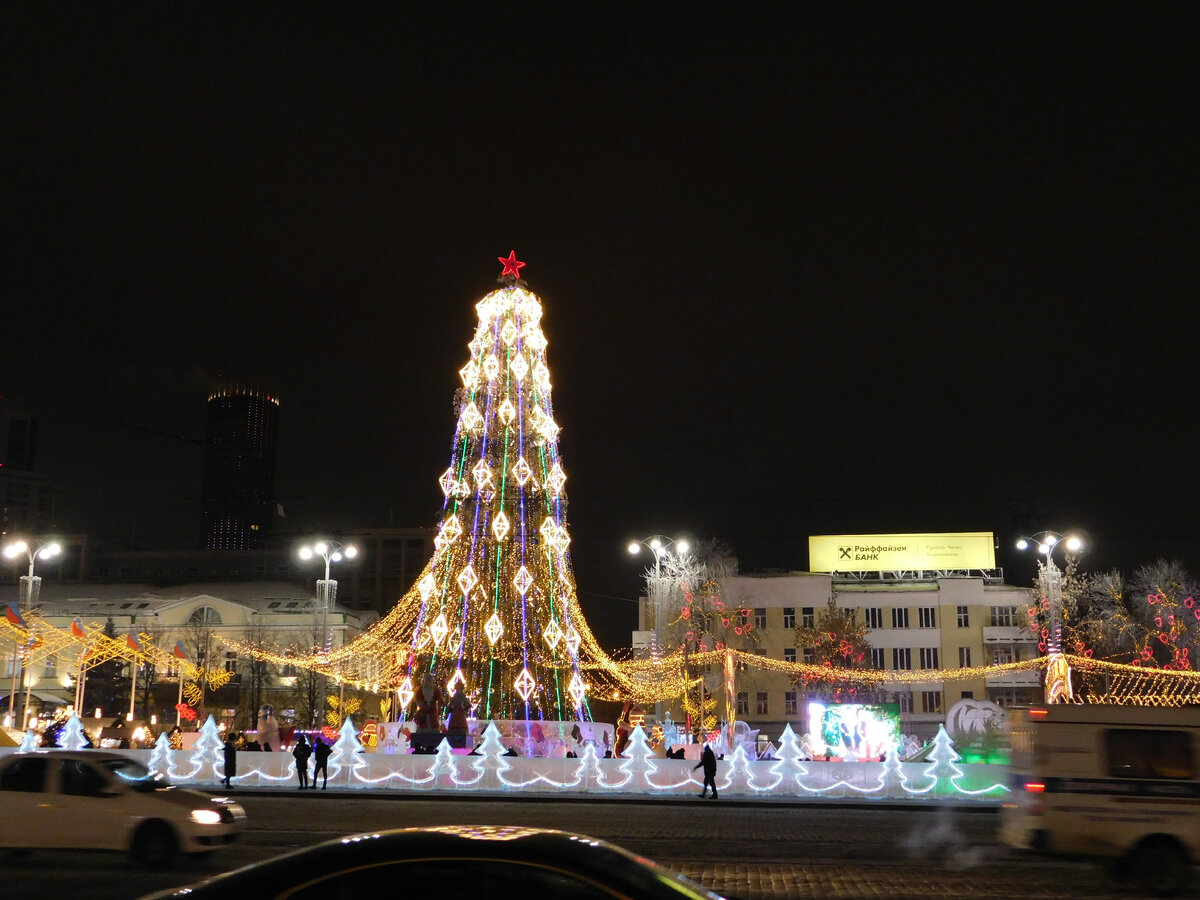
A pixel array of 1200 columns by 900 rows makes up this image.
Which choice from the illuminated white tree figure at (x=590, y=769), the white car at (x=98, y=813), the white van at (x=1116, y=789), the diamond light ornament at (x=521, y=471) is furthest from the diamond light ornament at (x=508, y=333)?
the white van at (x=1116, y=789)

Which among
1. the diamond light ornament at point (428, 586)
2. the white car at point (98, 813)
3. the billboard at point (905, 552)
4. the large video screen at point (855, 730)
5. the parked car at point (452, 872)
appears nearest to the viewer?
the parked car at point (452, 872)

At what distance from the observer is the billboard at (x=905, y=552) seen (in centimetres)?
7331

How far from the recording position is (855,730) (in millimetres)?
38469

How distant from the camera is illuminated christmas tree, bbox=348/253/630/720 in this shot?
1342 inches

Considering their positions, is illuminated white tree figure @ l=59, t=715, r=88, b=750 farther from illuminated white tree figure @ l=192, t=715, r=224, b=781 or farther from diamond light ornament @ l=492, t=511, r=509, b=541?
diamond light ornament @ l=492, t=511, r=509, b=541

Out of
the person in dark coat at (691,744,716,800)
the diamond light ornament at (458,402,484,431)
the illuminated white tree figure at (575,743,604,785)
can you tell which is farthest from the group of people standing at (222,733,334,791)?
the diamond light ornament at (458,402,484,431)

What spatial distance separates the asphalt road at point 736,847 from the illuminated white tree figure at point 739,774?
7.50 ft

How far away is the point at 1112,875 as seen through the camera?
13773 mm

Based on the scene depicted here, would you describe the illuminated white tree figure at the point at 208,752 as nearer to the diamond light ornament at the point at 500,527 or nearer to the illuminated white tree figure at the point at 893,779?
the diamond light ornament at the point at 500,527

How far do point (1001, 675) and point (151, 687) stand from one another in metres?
54.0

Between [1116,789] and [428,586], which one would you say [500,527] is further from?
[1116,789]

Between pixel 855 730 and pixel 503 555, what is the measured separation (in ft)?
44.6

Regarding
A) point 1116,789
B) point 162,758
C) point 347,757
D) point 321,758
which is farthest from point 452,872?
point 162,758

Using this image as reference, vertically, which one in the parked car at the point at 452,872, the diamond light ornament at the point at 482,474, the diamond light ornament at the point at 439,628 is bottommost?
the parked car at the point at 452,872
